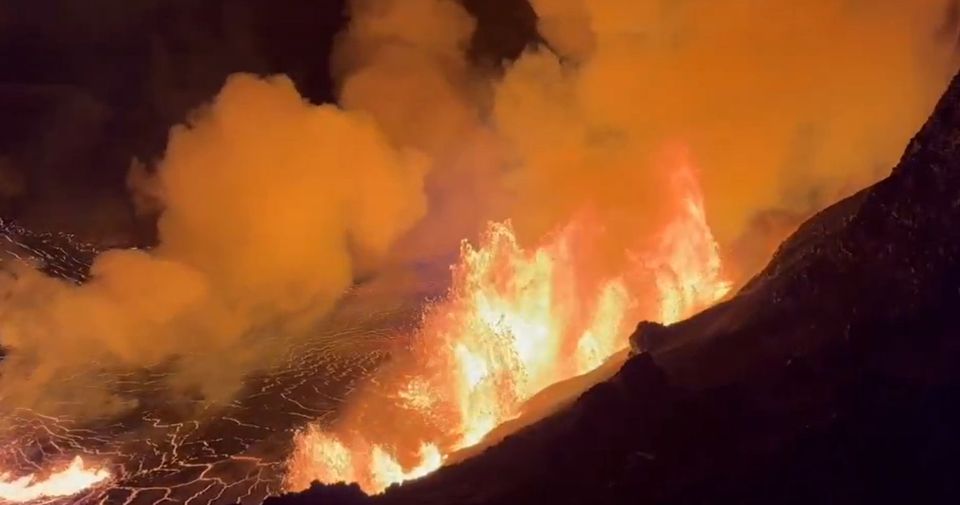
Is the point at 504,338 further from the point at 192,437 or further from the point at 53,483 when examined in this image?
the point at 53,483

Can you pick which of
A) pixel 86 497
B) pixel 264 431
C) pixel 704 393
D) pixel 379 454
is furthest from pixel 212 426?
pixel 704 393

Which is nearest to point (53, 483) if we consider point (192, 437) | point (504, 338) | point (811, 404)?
point (192, 437)

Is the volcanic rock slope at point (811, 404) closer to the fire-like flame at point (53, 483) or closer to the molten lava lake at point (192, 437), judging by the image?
the molten lava lake at point (192, 437)

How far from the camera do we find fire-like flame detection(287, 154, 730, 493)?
82.5ft

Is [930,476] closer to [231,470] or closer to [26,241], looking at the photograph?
[231,470]

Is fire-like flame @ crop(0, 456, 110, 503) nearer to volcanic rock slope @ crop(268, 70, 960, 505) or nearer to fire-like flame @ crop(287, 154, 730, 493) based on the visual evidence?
fire-like flame @ crop(287, 154, 730, 493)

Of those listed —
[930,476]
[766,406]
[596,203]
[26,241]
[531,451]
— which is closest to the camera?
[930,476]

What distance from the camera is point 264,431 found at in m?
28.2

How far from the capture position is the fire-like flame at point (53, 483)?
26016 mm

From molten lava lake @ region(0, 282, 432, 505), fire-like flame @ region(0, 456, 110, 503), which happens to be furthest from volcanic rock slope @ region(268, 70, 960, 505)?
fire-like flame @ region(0, 456, 110, 503)

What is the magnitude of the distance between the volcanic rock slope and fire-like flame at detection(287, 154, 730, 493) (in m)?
9.09

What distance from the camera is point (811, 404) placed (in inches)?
480

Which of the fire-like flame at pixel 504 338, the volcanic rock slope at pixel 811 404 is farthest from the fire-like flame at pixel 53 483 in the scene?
the volcanic rock slope at pixel 811 404

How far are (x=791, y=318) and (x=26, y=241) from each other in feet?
135
